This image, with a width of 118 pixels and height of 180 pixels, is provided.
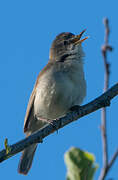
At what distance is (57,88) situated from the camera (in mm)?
5906

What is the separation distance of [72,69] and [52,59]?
841 mm

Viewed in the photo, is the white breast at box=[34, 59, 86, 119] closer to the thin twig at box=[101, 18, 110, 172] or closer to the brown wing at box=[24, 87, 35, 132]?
the brown wing at box=[24, 87, 35, 132]

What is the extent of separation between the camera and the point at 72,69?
6141mm

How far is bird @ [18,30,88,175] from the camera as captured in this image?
596 cm

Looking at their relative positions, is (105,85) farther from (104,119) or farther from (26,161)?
(26,161)

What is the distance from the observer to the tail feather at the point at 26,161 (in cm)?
679

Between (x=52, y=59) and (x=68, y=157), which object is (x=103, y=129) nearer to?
(x=68, y=157)

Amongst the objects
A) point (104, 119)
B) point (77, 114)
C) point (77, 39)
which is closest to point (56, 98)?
point (77, 114)

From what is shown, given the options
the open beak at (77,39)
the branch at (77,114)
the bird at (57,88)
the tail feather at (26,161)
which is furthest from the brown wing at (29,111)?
the branch at (77,114)

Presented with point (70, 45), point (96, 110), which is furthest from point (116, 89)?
point (70, 45)

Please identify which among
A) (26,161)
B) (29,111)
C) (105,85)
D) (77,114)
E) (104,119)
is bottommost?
(104,119)

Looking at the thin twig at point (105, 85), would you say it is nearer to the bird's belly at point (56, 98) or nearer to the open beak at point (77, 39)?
the bird's belly at point (56, 98)

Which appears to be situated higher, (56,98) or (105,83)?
(56,98)

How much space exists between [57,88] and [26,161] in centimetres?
198
